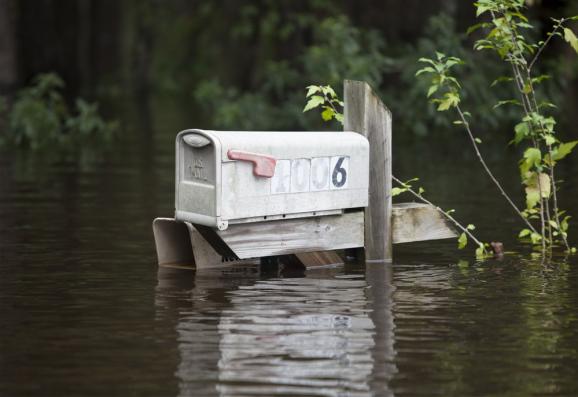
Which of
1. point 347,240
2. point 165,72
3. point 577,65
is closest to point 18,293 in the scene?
point 347,240

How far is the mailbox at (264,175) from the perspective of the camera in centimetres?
1091

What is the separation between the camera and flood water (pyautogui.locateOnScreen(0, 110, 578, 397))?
305 inches

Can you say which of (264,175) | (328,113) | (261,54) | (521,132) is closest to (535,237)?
(521,132)

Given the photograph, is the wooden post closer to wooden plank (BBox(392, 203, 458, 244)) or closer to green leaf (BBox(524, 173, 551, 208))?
wooden plank (BBox(392, 203, 458, 244))

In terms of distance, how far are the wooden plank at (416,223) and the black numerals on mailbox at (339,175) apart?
26.9 inches

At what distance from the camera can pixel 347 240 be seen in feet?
39.4

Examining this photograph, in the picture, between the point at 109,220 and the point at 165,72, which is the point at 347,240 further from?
the point at 165,72

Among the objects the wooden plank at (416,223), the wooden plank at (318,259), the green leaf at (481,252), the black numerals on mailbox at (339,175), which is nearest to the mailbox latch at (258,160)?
the black numerals on mailbox at (339,175)

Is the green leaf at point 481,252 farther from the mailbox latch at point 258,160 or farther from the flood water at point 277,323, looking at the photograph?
the mailbox latch at point 258,160

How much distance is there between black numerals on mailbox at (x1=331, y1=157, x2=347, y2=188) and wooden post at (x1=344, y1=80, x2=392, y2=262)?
40cm

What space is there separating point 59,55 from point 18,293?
41.5 meters

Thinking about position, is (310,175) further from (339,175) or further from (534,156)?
(534,156)

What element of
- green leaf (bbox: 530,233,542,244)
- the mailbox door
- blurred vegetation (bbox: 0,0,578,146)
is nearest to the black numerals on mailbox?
the mailbox door

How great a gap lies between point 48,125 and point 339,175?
16.6 meters
